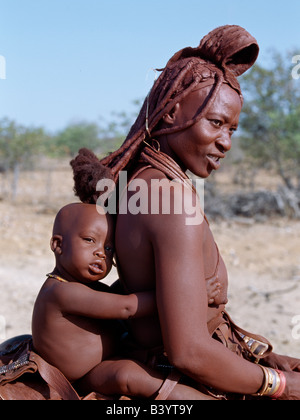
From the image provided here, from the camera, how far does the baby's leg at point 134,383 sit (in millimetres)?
1921

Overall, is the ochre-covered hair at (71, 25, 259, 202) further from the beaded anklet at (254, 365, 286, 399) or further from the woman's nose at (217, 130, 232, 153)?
the beaded anklet at (254, 365, 286, 399)

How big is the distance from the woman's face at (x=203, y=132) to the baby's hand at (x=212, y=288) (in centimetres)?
46

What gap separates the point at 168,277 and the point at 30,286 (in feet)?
16.0

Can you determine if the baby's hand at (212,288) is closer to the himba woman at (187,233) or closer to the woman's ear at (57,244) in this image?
the himba woman at (187,233)

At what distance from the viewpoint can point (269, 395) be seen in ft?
6.55

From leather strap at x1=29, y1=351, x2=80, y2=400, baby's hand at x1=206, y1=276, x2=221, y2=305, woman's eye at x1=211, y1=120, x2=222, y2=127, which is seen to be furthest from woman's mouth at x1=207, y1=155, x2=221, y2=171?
Answer: leather strap at x1=29, y1=351, x2=80, y2=400

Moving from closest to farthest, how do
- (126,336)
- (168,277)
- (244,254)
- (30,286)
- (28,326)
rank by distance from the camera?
1. (168,277)
2. (126,336)
3. (28,326)
4. (30,286)
5. (244,254)

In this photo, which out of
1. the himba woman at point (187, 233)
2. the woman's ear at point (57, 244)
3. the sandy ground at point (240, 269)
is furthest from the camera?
the sandy ground at point (240, 269)

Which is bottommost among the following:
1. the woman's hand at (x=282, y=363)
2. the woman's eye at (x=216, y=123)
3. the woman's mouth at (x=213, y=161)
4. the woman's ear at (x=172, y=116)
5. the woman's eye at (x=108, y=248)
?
the woman's hand at (x=282, y=363)

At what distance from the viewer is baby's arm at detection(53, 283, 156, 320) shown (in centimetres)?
191

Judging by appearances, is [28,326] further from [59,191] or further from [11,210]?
[59,191]

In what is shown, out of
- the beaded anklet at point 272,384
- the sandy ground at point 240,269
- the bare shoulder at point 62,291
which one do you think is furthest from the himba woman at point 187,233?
the sandy ground at point 240,269

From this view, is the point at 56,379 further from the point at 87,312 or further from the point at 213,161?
the point at 213,161
